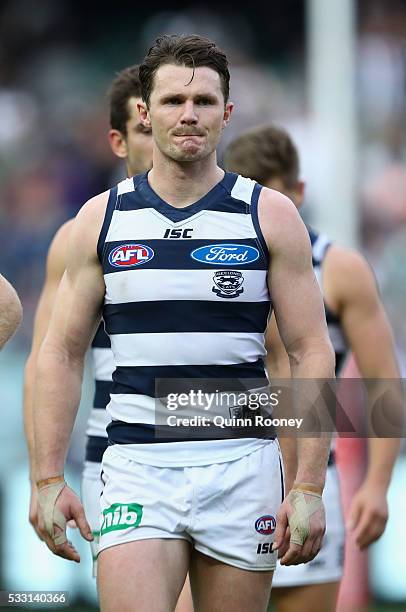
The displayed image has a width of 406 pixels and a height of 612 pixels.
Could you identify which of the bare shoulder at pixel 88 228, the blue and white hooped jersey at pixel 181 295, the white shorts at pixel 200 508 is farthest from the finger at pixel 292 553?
the bare shoulder at pixel 88 228

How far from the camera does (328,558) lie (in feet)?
19.8

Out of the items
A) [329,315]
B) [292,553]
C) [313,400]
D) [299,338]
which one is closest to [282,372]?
[329,315]

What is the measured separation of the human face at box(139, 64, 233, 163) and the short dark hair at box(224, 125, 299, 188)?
5.05ft

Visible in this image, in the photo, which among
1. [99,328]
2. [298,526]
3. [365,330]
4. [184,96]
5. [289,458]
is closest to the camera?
[298,526]

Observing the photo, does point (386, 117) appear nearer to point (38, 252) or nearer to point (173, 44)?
point (38, 252)

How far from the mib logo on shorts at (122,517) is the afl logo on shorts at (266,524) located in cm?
41

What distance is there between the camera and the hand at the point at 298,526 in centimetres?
445

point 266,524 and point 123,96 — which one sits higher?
point 123,96

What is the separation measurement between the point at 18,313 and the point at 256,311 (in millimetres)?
835

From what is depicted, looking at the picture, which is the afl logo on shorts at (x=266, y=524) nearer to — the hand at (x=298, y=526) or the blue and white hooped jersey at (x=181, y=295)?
the hand at (x=298, y=526)

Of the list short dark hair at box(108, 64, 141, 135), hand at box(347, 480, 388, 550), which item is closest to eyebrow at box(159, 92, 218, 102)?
short dark hair at box(108, 64, 141, 135)

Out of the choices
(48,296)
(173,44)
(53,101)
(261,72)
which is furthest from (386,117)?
(173,44)

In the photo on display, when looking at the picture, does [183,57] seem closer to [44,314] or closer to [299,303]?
[299,303]

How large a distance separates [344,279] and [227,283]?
1.62 metres
